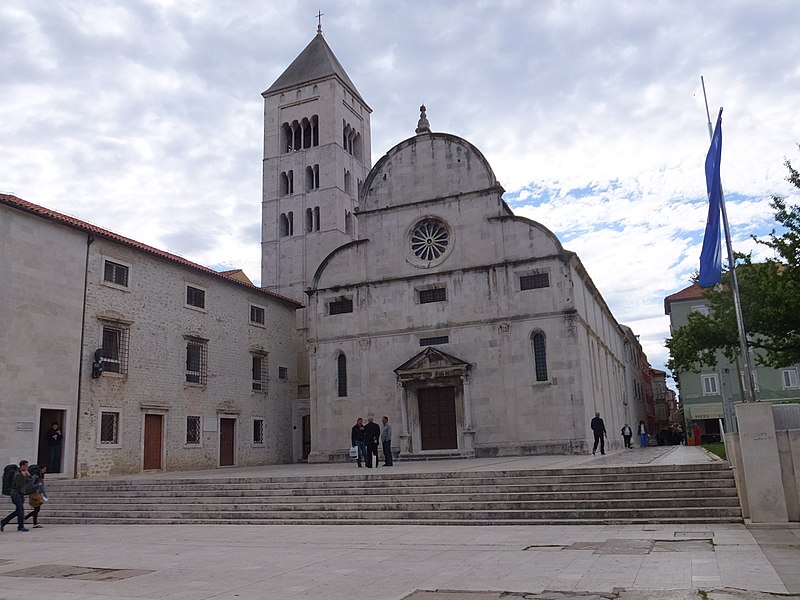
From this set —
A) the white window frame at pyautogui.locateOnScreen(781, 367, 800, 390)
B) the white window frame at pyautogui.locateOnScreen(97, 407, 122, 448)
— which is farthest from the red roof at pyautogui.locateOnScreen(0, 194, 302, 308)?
the white window frame at pyautogui.locateOnScreen(781, 367, 800, 390)

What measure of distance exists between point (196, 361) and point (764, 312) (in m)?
23.2

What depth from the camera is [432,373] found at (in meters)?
30.6

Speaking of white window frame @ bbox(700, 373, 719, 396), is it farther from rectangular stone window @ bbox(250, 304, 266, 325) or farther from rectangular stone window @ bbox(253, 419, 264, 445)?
rectangular stone window @ bbox(253, 419, 264, 445)

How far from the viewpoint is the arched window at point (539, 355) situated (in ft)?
96.7

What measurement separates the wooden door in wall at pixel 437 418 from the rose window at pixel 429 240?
6.28m

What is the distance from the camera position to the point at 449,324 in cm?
3122

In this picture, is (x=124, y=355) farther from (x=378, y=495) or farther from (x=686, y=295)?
(x=686, y=295)

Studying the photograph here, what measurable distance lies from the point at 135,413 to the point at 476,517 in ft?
56.4

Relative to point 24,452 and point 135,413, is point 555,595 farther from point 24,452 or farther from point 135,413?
point 135,413

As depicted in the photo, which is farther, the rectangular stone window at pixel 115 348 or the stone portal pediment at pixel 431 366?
the stone portal pediment at pixel 431 366

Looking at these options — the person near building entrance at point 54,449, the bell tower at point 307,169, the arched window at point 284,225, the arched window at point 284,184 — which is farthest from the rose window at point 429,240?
the arched window at point 284,184

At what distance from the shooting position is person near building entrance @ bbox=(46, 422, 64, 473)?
23.6 metres

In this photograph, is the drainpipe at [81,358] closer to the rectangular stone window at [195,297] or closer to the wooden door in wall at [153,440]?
the wooden door in wall at [153,440]

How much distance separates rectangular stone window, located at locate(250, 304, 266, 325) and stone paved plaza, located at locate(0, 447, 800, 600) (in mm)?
21393
